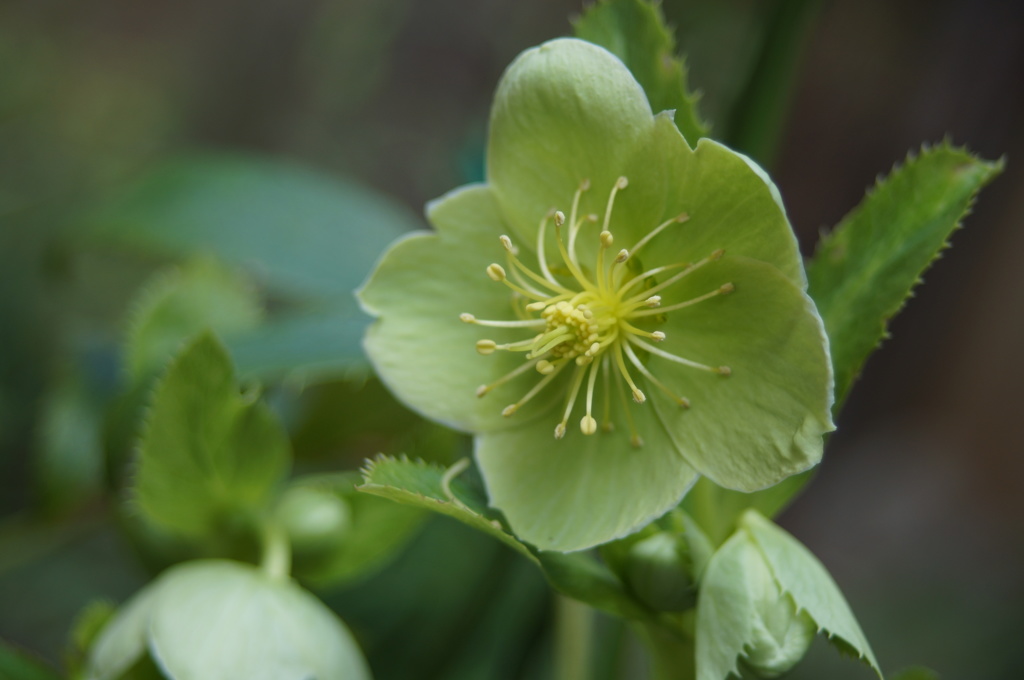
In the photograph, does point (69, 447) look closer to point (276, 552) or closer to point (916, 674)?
point (276, 552)

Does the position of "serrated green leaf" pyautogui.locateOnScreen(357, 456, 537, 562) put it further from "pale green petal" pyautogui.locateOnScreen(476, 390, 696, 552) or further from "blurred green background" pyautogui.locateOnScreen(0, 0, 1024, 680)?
"blurred green background" pyautogui.locateOnScreen(0, 0, 1024, 680)

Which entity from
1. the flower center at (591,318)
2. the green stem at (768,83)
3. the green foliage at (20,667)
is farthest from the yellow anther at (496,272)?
the green foliage at (20,667)

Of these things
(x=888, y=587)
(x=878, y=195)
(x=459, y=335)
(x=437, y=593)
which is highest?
(x=878, y=195)

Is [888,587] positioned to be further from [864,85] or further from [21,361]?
[21,361]

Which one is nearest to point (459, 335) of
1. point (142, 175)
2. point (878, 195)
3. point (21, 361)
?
point (878, 195)

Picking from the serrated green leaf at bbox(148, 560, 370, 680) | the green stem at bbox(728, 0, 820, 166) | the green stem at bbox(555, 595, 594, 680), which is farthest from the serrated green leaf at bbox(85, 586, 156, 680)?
the green stem at bbox(728, 0, 820, 166)

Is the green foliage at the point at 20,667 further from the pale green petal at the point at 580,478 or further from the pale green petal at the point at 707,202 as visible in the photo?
the pale green petal at the point at 707,202

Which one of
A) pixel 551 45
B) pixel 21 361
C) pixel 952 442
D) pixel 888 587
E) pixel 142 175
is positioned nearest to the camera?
pixel 551 45

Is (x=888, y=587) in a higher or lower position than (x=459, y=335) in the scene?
lower

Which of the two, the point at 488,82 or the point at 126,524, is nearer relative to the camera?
the point at 126,524
